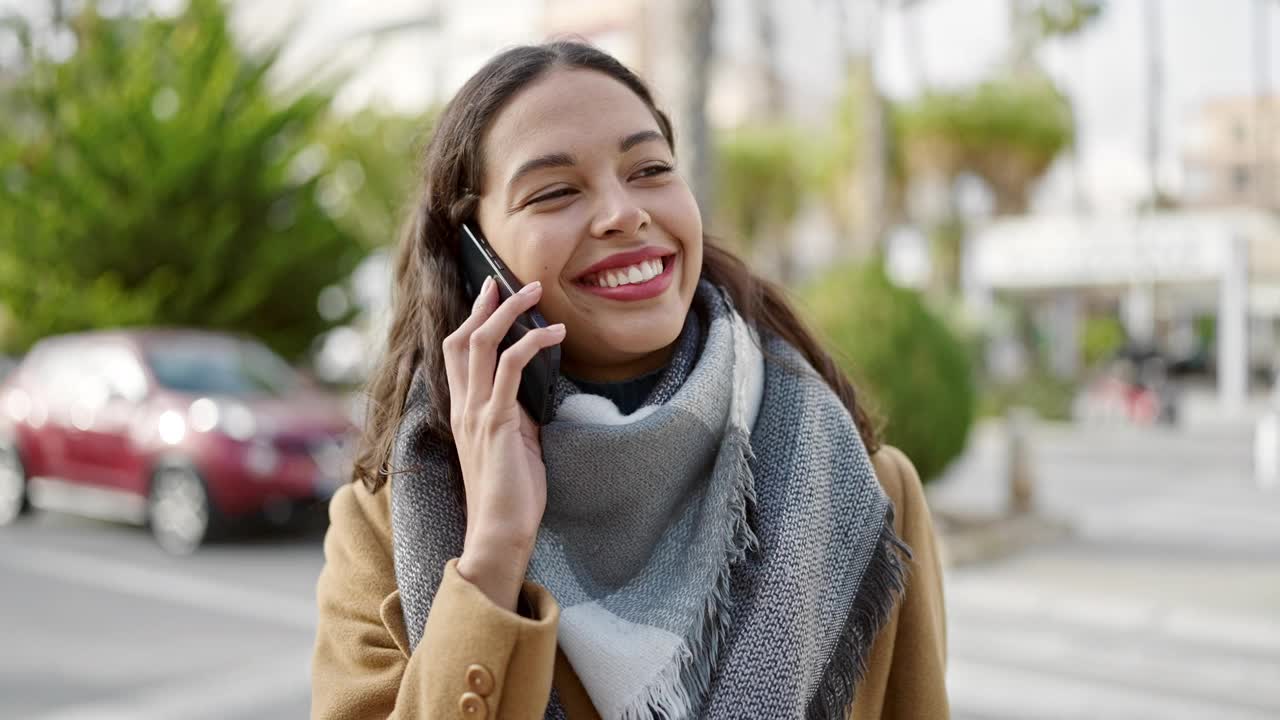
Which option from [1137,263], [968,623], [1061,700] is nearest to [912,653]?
[1061,700]

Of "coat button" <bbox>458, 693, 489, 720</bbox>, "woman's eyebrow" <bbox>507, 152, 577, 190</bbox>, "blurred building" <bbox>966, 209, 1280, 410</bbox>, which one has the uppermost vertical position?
"woman's eyebrow" <bbox>507, 152, 577, 190</bbox>

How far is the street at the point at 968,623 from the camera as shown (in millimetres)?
5766

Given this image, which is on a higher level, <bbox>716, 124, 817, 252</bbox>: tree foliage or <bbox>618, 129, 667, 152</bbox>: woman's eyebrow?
<bbox>618, 129, 667, 152</bbox>: woman's eyebrow

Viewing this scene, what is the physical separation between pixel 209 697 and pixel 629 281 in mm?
4695

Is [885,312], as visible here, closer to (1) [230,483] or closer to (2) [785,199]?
(1) [230,483]

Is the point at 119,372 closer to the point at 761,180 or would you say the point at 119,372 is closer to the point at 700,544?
the point at 700,544

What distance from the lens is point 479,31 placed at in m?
44.5

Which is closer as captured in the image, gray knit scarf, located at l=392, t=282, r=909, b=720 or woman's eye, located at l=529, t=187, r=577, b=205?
gray knit scarf, located at l=392, t=282, r=909, b=720

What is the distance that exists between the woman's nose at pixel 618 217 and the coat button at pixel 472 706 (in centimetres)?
67

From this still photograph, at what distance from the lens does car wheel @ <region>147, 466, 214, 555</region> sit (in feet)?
30.9

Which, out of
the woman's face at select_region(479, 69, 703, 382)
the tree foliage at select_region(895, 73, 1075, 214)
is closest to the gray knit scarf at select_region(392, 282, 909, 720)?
the woman's face at select_region(479, 69, 703, 382)

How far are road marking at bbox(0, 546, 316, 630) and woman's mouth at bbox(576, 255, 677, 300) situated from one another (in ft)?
18.9

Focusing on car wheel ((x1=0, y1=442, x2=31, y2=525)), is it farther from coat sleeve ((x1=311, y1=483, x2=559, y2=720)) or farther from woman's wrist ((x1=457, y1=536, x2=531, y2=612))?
woman's wrist ((x1=457, y1=536, x2=531, y2=612))

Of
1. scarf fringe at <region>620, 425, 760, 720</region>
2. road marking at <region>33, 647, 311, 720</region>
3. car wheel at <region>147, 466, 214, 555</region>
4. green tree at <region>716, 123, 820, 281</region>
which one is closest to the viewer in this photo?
scarf fringe at <region>620, 425, 760, 720</region>
